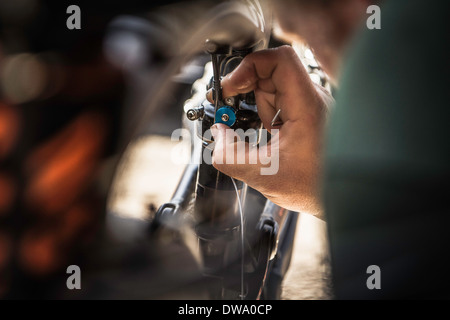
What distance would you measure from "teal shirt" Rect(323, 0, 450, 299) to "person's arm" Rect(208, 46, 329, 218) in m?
0.09

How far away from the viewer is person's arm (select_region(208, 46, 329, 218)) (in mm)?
604

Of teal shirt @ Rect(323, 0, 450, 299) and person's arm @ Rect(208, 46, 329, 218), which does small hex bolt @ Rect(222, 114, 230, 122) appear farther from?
teal shirt @ Rect(323, 0, 450, 299)

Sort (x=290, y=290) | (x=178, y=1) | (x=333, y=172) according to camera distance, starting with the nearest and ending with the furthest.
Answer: (x=178, y=1)
(x=333, y=172)
(x=290, y=290)

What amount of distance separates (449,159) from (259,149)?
254mm

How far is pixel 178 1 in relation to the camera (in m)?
0.40

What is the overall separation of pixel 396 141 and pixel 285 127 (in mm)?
182

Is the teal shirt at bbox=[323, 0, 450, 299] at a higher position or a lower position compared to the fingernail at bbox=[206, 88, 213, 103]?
lower

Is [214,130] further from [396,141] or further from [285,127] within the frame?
[396,141]

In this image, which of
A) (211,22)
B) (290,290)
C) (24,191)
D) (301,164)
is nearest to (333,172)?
(301,164)

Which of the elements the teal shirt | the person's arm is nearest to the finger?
the person's arm

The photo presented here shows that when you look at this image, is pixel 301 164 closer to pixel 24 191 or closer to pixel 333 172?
pixel 333 172

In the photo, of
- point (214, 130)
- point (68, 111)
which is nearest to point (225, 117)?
point (214, 130)

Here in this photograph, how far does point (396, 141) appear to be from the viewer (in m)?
0.48
